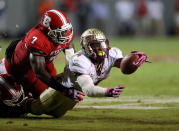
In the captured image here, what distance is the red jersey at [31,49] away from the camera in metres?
5.27

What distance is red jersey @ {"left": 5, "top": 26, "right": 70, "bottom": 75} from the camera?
527 centimetres

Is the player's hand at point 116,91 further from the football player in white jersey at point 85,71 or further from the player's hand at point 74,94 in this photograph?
the player's hand at point 74,94

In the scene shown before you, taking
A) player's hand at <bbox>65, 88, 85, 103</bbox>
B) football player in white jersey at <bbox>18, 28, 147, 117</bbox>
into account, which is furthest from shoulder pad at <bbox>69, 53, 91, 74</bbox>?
player's hand at <bbox>65, 88, 85, 103</bbox>

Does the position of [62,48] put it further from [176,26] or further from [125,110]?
[176,26]

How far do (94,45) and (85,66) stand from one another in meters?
0.26

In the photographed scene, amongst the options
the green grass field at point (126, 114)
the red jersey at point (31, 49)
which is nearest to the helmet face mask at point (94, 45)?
Result: the red jersey at point (31, 49)

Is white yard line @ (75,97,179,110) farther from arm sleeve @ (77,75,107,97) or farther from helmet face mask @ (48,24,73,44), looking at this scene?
arm sleeve @ (77,75,107,97)

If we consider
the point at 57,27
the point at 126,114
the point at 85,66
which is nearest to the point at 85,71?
the point at 85,66

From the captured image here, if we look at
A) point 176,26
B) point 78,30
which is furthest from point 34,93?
point 176,26

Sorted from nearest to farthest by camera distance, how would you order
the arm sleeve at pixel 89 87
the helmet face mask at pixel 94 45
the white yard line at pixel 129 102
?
the arm sleeve at pixel 89 87, the helmet face mask at pixel 94 45, the white yard line at pixel 129 102

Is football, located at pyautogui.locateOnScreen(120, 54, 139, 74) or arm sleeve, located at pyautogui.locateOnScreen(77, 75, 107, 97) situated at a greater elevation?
football, located at pyautogui.locateOnScreen(120, 54, 139, 74)

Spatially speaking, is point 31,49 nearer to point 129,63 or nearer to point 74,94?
point 74,94

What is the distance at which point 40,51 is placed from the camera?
17.2 feet

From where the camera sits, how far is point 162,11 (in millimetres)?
25906
